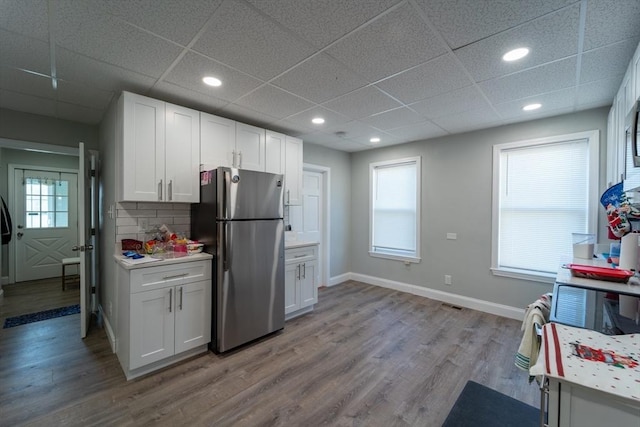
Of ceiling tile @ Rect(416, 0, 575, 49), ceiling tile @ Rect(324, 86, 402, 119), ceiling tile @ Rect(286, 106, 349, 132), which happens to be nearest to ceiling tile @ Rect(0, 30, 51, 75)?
ceiling tile @ Rect(286, 106, 349, 132)

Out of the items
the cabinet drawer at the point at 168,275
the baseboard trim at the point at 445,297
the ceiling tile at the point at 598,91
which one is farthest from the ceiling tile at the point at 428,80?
the baseboard trim at the point at 445,297

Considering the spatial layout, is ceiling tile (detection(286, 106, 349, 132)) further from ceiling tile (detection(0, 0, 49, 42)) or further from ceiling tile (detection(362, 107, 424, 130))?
ceiling tile (detection(0, 0, 49, 42))

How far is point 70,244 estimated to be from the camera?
17.8 ft

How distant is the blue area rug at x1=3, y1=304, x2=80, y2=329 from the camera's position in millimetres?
3224

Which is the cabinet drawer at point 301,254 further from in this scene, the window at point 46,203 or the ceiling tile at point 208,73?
the window at point 46,203

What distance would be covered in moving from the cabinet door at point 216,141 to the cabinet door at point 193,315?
125cm

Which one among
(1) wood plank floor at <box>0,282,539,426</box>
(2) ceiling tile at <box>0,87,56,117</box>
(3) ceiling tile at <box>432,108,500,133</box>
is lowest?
(1) wood plank floor at <box>0,282,539,426</box>

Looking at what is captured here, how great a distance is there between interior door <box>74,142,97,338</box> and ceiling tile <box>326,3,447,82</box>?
2.91m

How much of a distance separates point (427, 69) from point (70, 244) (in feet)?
22.8

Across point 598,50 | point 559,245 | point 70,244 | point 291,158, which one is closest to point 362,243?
point 291,158

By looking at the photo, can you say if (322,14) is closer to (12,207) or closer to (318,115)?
(318,115)

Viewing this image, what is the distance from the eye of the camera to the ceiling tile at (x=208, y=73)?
6.73 ft

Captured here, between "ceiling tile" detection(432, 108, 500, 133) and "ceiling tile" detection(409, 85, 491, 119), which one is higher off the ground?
"ceiling tile" detection(432, 108, 500, 133)

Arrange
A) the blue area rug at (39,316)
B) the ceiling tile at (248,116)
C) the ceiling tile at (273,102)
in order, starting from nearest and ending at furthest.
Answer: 1. the ceiling tile at (273,102)
2. the ceiling tile at (248,116)
3. the blue area rug at (39,316)
